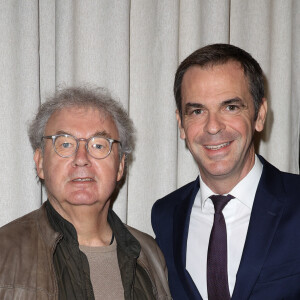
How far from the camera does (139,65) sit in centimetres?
239

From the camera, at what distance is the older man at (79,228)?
5.42 feet

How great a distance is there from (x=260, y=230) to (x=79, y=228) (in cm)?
74

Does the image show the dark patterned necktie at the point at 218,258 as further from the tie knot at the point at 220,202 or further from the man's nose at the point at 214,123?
the man's nose at the point at 214,123

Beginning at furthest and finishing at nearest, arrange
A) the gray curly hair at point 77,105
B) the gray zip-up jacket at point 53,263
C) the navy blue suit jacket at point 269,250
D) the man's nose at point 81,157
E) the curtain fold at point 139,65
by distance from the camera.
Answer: the curtain fold at point 139,65, the gray curly hair at point 77,105, the man's nose at point 81,157, the navy blue suit jacket at point 269,250, the gray zip-up jacket at point 53,263

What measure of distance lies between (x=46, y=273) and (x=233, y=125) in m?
0.93

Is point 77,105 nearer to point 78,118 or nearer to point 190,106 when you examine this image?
point 78,118

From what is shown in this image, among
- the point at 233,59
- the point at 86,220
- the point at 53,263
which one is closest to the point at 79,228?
the point at 86,220

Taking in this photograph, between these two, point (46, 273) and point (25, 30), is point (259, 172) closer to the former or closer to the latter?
point (46, 273)

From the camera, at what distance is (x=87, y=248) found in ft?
6.22

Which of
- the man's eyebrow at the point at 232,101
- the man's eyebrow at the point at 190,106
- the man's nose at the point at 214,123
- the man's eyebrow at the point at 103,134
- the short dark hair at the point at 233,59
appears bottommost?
the man's eyebrow at the point at 103,134

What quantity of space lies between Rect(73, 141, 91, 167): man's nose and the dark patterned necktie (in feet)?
1.90

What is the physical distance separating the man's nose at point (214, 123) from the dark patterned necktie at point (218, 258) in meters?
0.29

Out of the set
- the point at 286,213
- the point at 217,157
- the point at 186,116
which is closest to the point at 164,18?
the point at 186,116

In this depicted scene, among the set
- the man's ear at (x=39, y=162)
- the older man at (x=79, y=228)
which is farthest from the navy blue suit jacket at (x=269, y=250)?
the man's ear at (x=39, y=162)
